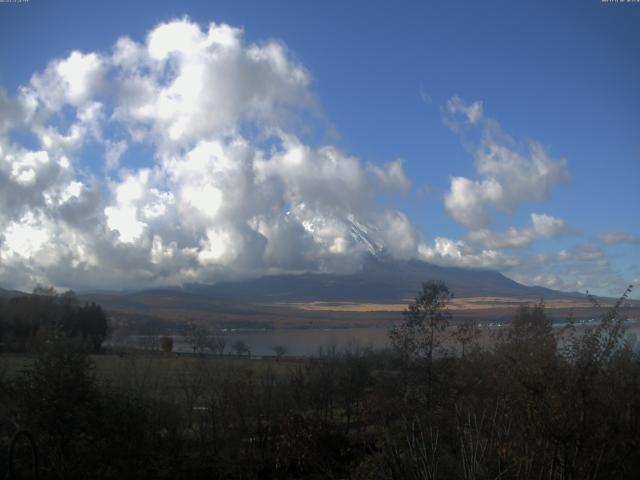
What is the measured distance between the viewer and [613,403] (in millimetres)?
8672

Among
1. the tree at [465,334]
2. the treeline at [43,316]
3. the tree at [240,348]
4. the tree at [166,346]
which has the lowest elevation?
the tree at [240,348]

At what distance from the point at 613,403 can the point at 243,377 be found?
12.2 m

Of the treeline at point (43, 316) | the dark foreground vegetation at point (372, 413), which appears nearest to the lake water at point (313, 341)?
the dark foreground vegetation at point (372, 413)

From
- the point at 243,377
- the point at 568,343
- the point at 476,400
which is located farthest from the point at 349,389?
the point at 568,343

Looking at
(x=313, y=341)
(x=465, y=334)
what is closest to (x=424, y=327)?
(x=465, y=334)

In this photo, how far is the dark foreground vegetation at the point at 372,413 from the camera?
8.24 metres

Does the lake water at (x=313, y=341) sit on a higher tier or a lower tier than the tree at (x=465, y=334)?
lower

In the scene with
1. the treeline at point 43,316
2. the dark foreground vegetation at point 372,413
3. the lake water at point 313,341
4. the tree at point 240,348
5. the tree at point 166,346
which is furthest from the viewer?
the tree at point 240,348

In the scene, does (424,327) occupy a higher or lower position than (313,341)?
higher

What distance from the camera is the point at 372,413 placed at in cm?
1847

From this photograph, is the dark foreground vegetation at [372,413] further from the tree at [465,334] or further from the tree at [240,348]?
the tree at [240,348]

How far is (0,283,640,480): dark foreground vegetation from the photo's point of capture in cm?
824

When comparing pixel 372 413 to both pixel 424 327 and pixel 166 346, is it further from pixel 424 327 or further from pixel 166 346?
pixel 166 346

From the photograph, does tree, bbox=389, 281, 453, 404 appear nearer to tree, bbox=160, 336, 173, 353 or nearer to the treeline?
tree, bbox=160, 336, 173, 353
